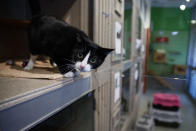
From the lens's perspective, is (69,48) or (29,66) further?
(29,66)

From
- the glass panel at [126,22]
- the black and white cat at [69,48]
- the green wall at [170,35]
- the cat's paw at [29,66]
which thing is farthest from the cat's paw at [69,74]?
the green wall at [170,35]

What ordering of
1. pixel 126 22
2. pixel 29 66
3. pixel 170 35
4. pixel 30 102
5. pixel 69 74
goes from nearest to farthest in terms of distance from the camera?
pixel 30 102 → pixel 69 74 → pixel 29 66 → pixel 126 22 → pixel 170 35

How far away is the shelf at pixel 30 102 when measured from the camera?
11.5 inches

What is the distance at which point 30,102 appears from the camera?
0.34 m

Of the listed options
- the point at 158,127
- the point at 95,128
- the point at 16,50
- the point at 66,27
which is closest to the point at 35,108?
the point at 66,27

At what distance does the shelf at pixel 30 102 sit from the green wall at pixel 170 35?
4.81 ft

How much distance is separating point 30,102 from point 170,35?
7.28 ft

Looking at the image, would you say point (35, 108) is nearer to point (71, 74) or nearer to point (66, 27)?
point (71, 74)

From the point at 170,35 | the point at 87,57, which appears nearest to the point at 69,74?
the point at 87,57

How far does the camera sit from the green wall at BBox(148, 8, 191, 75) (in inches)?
66.6

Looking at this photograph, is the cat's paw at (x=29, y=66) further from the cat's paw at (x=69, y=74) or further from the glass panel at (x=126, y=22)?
the glass panel at (x=126, y=22)

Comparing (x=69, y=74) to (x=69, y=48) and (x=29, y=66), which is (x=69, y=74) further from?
(x=29, y=66)

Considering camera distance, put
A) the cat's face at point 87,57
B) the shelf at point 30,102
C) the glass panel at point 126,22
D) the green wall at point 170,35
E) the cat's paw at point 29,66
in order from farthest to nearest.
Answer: the green wall at point 170,35 → the glass panel at point 126,22 → the cat's paw at point 29,66 → the cat's face at point 87,57 → the shelf at point 30,102

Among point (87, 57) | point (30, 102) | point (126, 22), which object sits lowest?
point (30, 102)
